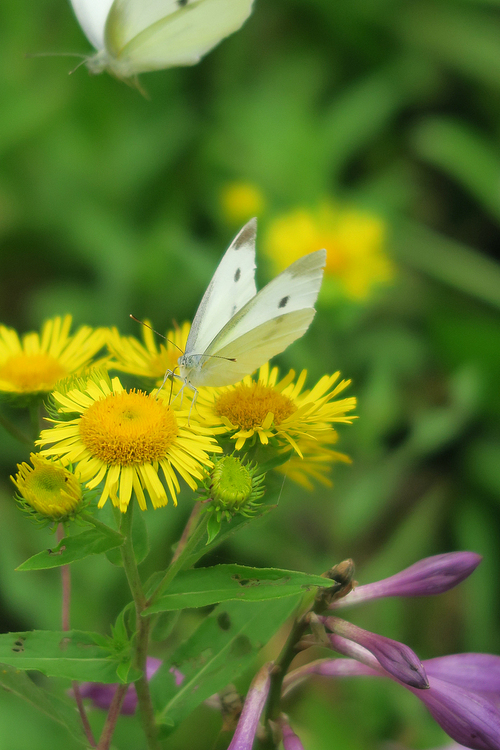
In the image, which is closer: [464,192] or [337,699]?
[337,699]

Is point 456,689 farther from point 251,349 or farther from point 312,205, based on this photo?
point 312,205

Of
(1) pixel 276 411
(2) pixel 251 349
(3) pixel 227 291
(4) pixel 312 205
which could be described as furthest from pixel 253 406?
(4) pixel 312 205

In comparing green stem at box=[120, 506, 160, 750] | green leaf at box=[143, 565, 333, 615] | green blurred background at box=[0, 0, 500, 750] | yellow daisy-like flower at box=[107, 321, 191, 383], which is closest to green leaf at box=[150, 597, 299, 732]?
green stem at box=[120, 506, 160, 750]

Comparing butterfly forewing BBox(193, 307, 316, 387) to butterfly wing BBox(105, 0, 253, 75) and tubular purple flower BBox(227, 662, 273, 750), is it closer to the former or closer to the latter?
tubular purple flower BBox(227, 662, 273, 750)

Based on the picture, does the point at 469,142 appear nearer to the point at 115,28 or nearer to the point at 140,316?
the point at 140,316

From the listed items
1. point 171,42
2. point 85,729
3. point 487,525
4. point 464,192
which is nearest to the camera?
point 85,729

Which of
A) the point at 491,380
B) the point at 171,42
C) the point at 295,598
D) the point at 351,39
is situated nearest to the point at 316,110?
the point at 351,39

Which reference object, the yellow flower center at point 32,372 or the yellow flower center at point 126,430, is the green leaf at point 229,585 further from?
the yellow flower center at point 32,372
